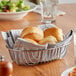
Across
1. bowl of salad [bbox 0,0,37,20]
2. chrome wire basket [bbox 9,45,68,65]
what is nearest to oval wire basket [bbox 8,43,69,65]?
chrome wire basket [bbox 9,45,68,65]

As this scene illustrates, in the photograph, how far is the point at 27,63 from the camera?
1309 mm

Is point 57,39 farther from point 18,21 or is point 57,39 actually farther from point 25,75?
point 18,21

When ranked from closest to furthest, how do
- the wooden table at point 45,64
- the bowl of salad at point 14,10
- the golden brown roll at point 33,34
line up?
the wooden table at point 45,64, the golden brown roll at point 33,34, the bowl of salad at point 14,10

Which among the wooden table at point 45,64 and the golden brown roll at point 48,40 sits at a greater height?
the golden brown roll at point 48,40

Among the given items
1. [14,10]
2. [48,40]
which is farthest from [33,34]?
[14,10]

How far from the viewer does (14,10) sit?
212 cm

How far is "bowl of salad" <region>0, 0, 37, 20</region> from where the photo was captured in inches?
81.3

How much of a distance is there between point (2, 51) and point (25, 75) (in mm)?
284

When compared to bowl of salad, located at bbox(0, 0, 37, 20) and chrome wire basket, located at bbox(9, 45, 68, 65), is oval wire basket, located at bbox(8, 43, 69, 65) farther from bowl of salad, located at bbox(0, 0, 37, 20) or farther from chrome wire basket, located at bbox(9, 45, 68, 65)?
bowl of salad, located at bbox(0, 0, 37, 20)

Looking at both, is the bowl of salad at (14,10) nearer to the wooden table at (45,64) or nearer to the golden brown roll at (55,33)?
the wooden table at (45,64)

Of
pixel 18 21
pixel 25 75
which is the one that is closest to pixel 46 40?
pixel 25 75

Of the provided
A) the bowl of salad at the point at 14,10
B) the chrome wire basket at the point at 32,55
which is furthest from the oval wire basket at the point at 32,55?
the bowl of salad at the point at 14,10

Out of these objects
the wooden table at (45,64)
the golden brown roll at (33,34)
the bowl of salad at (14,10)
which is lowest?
the wooden table at (45,64)

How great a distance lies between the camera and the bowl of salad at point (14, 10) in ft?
6.77
